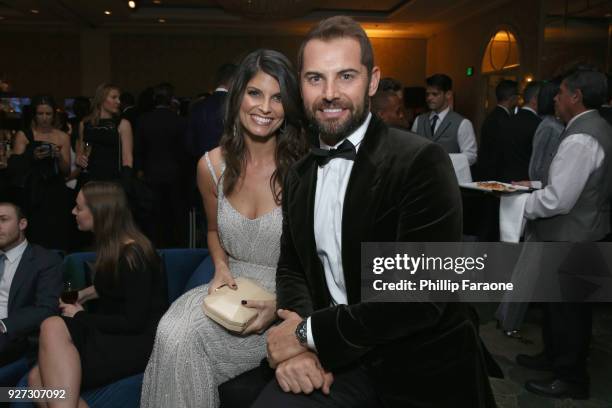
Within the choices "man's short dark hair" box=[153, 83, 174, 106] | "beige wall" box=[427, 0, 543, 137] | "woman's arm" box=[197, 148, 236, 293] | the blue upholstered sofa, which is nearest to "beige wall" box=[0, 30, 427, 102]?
"beige wall" box=[427, 0, 543, 137]

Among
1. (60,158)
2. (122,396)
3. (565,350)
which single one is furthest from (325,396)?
(60,158)

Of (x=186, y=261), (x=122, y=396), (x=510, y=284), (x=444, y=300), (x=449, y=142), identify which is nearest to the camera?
(x=444, y=300)

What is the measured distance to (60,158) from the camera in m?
4.29

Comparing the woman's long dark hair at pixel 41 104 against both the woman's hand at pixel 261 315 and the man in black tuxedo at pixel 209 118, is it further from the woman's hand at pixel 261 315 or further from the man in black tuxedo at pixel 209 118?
the woman's hand at pixel 261 315

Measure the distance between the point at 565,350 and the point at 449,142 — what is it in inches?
89.0

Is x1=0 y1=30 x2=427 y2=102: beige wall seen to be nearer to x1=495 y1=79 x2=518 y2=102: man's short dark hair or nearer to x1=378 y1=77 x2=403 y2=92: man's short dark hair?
x1=495 y1=79 x2=518 y2=102: man's short dark hair

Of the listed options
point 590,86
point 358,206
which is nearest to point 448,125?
point 590,86

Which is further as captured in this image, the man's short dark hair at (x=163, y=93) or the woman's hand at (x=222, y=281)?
the man's short dark hair at (x=163, y=93)

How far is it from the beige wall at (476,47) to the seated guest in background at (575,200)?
5.38 metres

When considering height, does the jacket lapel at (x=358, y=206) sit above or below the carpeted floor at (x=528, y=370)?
above

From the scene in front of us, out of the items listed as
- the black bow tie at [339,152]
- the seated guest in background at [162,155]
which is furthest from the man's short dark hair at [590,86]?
the seated guest in background at [162,155]

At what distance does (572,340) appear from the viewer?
2834 millimetres

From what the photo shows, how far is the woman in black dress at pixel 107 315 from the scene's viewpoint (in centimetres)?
207

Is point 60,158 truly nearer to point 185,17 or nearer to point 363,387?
point 363,387
